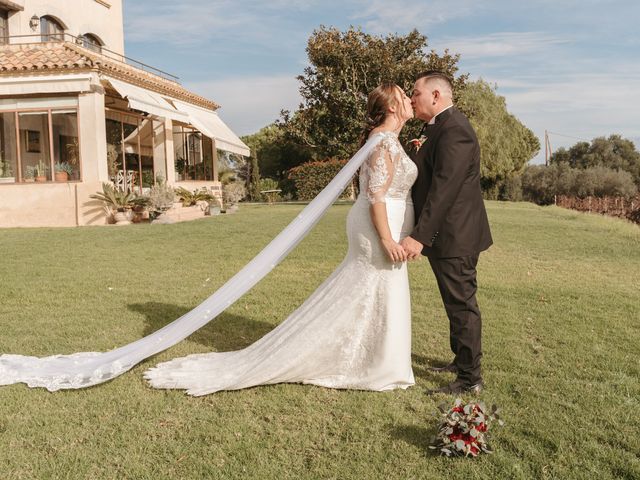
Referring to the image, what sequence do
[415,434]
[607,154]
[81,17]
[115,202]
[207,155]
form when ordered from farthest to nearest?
[607,154] < [207,155] < [81,17] < [115,202] < [415,434]

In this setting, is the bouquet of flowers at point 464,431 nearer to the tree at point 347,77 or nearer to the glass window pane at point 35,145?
Answer: the glass window pane at point 35,145

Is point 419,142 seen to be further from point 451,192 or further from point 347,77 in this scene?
point 347,77

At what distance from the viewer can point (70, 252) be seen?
11.3m

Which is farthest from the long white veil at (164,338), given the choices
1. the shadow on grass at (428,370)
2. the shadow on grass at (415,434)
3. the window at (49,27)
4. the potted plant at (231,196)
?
the window at (49,27)

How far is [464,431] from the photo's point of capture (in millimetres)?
3096

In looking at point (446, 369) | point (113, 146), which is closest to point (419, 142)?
point (446, 369)

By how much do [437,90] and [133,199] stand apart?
1569 cm

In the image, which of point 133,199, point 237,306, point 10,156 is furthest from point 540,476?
point 10,156

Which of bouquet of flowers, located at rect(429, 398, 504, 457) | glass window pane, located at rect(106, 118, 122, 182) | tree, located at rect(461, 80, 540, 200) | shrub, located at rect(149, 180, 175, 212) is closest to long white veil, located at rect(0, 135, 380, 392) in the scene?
bouquet of flowers, located at rect(429, 398, 504, 457)

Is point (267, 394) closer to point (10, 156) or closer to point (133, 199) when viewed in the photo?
point (133, 199)

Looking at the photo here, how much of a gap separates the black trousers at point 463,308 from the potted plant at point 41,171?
17226 mm

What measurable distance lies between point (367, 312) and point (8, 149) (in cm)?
1760

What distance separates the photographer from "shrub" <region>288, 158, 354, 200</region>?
3018cm

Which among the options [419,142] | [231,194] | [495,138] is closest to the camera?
[419,142]
